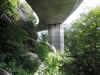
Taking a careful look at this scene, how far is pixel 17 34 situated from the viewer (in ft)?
15.6

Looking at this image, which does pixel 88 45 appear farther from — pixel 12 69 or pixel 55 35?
pixel 55 35

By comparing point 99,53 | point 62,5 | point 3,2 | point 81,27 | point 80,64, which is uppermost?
point 3,2

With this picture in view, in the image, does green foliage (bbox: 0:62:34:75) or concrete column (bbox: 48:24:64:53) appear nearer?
green foliage (bbox: 0:62:34:75)

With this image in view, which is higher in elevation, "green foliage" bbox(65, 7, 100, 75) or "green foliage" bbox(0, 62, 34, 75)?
→ "green foliage" bbox(65, 7, 100, 75)

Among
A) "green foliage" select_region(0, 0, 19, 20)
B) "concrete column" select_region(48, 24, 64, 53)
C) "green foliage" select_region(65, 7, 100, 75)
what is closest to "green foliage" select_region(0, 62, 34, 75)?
"green foliage" select_region(65, 7, 100, 75)

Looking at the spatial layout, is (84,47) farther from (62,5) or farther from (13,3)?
(13,3)

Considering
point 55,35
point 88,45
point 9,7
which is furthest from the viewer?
point 55,35

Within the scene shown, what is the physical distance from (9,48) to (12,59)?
534 millimetres

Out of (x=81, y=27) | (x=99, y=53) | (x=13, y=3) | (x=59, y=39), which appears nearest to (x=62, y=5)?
(x=81, y=27)

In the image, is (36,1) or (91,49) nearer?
(91,49)

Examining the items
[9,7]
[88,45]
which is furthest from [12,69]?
[9,7]

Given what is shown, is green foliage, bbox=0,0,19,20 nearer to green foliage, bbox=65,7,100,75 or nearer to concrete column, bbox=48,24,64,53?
concrete column, bbox=48,24,64,53

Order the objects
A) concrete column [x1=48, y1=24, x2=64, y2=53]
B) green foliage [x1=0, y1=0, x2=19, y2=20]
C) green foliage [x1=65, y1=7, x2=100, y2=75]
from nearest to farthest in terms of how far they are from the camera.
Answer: green foliage [x1=65, y1=7, x2=100, y2=75]
green foliage [x1=0, y1=0, x2=19, y2=20]
concrete column [x1=48, y1=24, x2=64, y2=53]

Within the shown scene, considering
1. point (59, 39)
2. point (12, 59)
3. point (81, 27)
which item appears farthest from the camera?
point (59, 39)
